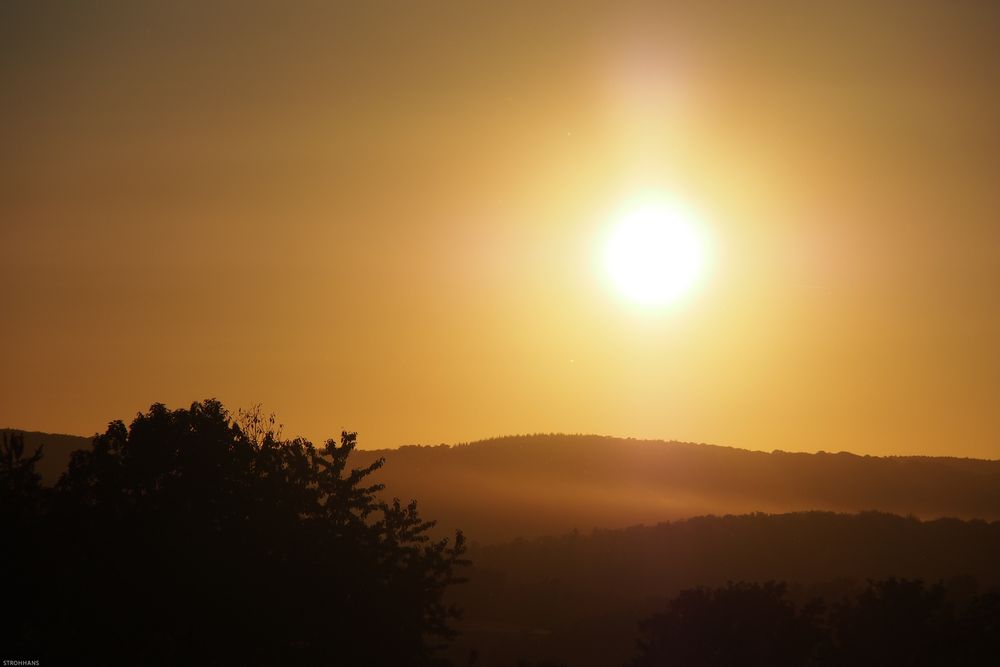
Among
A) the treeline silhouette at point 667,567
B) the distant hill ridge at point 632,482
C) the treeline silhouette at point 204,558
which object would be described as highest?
the distant hill ridge at point 632,482

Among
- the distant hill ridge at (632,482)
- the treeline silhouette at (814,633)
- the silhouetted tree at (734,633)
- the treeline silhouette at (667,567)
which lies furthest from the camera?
the distant hill ridge at (632,482)

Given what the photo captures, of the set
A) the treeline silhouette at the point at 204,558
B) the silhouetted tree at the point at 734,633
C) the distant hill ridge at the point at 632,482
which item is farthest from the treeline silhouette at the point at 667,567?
the treeline silhouette at the point at 204,558

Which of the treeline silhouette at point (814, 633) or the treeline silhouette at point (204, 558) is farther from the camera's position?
the treeline silhouette at point (814, 633)

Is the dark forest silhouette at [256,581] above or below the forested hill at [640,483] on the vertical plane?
below

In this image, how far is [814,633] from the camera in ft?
116

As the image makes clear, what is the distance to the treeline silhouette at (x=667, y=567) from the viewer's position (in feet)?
211

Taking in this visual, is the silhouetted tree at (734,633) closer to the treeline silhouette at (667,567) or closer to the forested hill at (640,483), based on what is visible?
the treeline silhouette at (667,567)

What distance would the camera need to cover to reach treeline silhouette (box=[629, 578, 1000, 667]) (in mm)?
34375

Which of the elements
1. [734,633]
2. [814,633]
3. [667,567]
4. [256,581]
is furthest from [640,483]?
[256,581]

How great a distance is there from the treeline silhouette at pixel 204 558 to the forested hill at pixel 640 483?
104525mm

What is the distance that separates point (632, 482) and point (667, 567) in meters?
76.7

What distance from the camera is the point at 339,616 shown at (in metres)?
25.3

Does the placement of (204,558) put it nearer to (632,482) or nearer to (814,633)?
(814,633)

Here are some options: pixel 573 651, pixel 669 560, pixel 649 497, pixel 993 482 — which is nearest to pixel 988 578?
pixel 669 560
